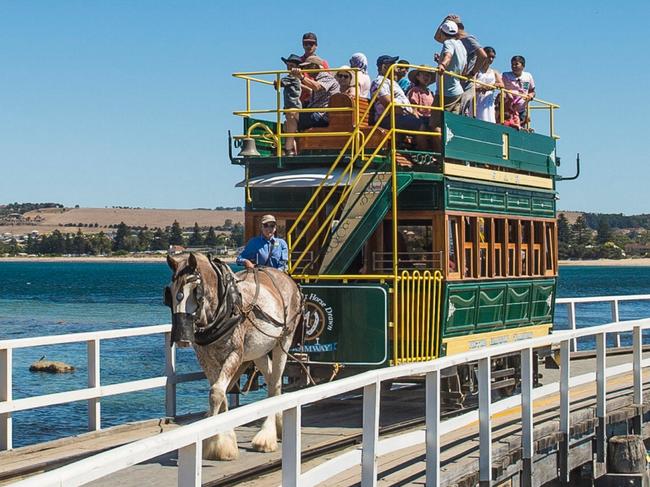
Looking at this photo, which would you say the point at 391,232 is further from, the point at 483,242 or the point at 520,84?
the point at 520,84

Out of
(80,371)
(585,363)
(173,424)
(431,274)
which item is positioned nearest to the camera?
(173,424)

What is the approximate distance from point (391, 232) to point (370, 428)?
22.2ft

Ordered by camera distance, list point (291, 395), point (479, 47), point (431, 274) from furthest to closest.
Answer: point (479, 47) < point (431, 274) < point (291, 395)

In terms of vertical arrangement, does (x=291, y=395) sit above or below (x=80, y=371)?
above

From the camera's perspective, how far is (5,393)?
1176 centimetres

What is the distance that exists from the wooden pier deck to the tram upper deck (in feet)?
9.32

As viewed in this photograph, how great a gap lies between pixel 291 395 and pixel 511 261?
9527 mm

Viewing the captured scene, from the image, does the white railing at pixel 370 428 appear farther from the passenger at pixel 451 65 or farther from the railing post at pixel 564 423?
the passenger at pixel 451 65

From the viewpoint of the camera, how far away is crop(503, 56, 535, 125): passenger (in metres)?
18.3

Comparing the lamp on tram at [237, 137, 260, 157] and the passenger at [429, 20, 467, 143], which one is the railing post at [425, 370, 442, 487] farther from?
the passenger at [429, 20, 467, 143]

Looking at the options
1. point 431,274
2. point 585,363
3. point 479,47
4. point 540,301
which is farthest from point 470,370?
point 585,363

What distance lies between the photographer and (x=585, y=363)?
21266mm


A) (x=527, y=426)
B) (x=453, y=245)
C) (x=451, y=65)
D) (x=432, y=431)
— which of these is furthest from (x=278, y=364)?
(x=451, y=65)

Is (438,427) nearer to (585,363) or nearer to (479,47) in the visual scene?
(479,47)
